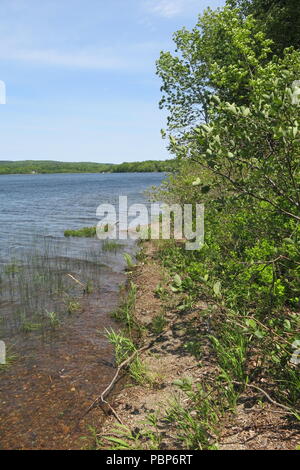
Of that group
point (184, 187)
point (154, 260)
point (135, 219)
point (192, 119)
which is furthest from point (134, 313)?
point (135, 219)

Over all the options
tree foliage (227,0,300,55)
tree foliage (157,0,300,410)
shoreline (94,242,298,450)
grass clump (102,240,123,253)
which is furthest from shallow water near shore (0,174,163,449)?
tree foliage (227,0,300,55)

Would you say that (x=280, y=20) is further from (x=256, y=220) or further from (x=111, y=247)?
(x=256, y=220)

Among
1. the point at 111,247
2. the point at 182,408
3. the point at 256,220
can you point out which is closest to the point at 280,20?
the point at 111,247

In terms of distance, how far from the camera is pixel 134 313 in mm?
8664

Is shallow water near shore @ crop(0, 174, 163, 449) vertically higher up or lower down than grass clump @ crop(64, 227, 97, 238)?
lower down

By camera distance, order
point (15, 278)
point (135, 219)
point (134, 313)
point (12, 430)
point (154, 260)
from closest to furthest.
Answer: point (12, 430), point (134, 313), point (15, 278), point (154, 260), point (135, 219)

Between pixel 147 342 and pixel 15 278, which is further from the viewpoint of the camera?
pixel 15 278

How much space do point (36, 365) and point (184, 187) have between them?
1009 cm

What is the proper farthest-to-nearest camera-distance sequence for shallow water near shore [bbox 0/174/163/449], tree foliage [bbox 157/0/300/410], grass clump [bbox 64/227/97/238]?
grass clump [bbox 64/227/97/238] < shallow water near shore [bbox 0/174/163/449] < tree foliage [bbox 157/0/300/410]

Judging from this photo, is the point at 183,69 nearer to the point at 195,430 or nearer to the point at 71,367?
the point at 71,367

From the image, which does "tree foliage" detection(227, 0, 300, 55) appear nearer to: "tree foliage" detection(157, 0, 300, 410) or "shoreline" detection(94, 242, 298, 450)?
"tree foliage" detection(157, 0, 300, 410)

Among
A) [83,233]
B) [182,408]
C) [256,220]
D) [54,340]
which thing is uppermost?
[256,220]

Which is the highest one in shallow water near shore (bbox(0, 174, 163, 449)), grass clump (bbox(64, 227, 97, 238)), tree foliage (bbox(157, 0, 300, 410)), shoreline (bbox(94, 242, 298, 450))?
tree foliage (bbox(157, 0, 300, 410))
